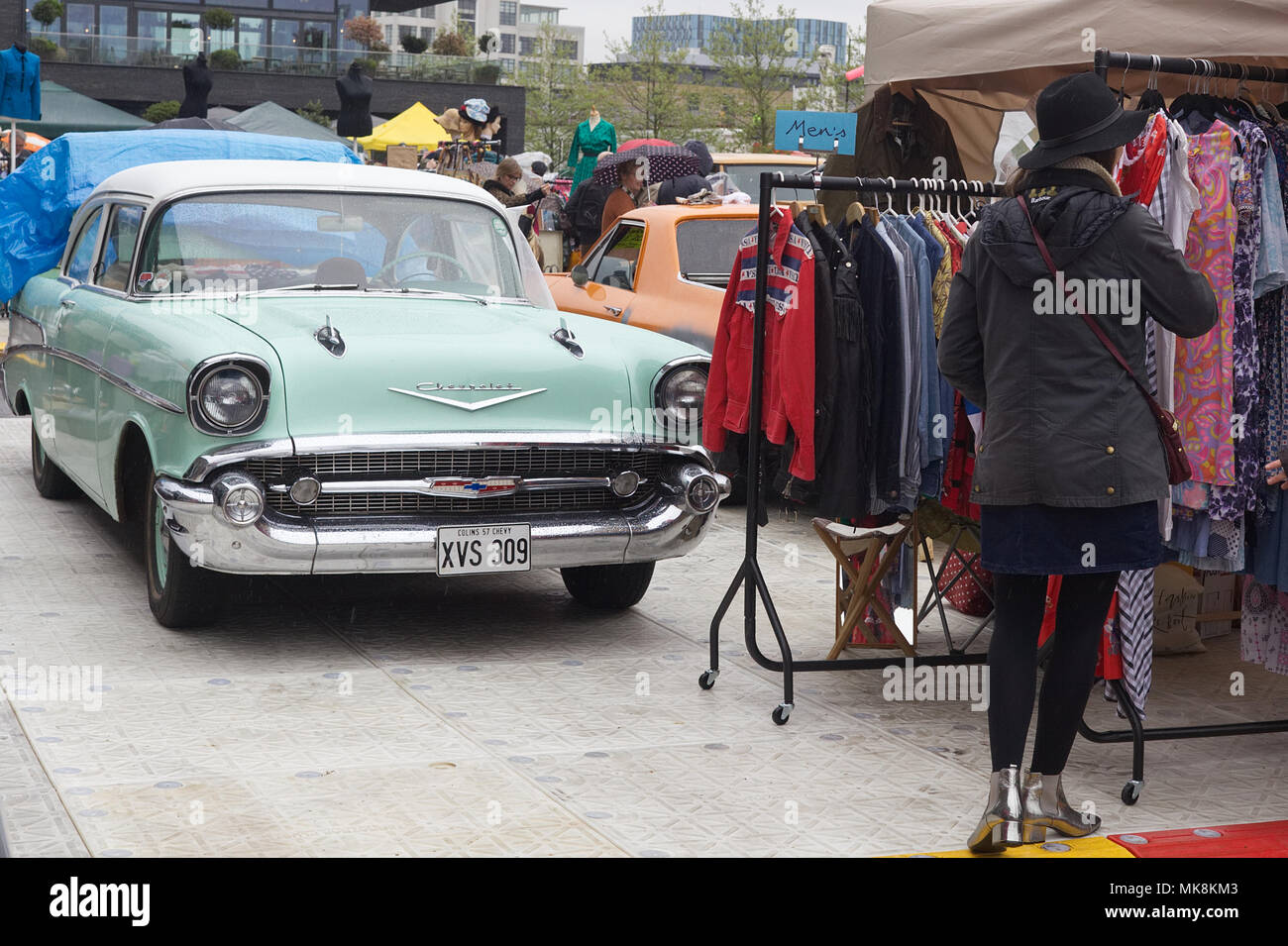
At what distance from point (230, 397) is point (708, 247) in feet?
13.9

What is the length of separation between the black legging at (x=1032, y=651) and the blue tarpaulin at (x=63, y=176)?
6.71 m

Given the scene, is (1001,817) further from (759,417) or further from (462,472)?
(462,472)

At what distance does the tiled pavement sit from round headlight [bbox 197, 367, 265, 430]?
34.0 inches

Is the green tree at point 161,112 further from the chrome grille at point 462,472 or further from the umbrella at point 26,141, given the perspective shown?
the chrome grille at point 462,472

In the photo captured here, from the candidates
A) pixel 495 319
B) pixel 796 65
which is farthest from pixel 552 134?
pixel 495 319

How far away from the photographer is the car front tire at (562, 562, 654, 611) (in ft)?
20.4

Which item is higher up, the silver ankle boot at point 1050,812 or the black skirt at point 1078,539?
the black skirt at point 1078,539

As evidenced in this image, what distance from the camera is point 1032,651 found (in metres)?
3.85

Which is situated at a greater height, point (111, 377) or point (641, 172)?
point (641, 172)

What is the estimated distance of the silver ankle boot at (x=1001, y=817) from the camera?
378 cm

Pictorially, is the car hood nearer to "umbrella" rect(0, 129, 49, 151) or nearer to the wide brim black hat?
the wide brim black hat

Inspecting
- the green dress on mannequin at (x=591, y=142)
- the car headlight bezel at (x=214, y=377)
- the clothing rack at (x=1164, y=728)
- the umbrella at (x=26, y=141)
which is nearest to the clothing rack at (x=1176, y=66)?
the clothing rack at (x=1164, y=728)

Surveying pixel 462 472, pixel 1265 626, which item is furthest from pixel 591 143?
pixel 1265 626
